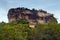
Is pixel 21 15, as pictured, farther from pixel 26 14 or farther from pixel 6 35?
pixel 6 35

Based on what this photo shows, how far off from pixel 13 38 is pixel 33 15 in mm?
67839

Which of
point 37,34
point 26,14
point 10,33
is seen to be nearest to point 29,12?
point 26,14

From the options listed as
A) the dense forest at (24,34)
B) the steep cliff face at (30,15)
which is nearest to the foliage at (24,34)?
the dense forest at (24,34)

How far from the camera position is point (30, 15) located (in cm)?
11119

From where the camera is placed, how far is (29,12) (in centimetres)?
11088

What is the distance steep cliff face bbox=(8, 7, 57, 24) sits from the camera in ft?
346

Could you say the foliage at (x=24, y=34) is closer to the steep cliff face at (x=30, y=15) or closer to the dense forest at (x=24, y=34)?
the dense forest at (x=24, y=34)

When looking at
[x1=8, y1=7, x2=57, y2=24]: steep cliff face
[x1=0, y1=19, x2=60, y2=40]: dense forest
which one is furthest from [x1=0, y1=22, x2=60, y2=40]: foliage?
[x1=8, y1=7, x2=57, y2=24]: steep cliff face

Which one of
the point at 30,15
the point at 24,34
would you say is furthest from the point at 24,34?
the point at 30,15

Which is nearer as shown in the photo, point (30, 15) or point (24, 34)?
point (24, 34)

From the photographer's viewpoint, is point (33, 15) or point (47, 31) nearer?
point (47, 31)

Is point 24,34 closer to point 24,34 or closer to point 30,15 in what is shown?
point 24,34

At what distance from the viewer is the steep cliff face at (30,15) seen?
4156 inches

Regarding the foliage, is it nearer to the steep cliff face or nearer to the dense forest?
the dense forest
